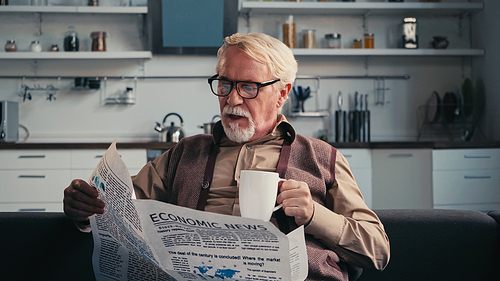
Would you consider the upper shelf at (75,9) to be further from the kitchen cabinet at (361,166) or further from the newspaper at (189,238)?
the newspaper at (189,238)

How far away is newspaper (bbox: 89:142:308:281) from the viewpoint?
0.72 metres

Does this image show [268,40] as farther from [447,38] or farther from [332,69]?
[447,38]

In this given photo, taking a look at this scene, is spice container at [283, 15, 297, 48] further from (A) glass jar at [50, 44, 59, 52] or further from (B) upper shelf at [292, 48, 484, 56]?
(A) glass jar at [50, 44, 59, 52]

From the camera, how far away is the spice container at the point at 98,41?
11.2 feet

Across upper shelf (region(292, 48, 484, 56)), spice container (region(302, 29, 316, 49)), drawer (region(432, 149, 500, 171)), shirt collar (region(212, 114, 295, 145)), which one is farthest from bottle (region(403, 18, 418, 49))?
shirt collar (region(212, 114, 295, 145))

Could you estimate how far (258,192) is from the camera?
0.77m

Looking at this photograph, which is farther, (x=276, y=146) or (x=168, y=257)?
(x=276, y=146)

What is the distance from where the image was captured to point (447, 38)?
3.79 meters

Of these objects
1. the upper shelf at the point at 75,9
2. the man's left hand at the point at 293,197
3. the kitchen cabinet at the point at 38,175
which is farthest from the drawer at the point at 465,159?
the upper shelf at the point at 75,9

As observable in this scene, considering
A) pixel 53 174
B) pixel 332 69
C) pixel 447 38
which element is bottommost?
pixel 53 174

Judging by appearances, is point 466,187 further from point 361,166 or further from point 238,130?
point 238,130

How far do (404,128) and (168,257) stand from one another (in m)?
3.39

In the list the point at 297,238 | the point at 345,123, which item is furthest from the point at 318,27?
the point at 297,238

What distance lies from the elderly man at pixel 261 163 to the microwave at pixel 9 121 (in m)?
2.51
